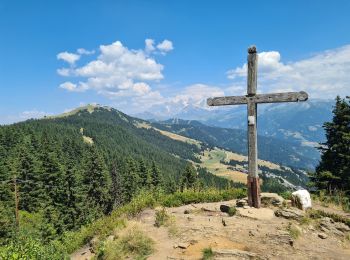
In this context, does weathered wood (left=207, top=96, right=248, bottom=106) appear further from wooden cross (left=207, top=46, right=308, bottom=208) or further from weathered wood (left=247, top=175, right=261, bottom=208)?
weathered wood (left=247, top=175, right=261, bottom=208)

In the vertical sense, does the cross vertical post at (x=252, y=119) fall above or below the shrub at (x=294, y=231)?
above

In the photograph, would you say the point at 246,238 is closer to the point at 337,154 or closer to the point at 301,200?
the point at 301,200

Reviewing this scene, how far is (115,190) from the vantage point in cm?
8762

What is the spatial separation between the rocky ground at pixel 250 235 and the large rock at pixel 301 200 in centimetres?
111

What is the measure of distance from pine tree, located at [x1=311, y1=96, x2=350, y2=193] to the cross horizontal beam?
64.5 feet

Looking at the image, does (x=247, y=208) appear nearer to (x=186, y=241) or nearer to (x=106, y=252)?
(x=186, y=241)

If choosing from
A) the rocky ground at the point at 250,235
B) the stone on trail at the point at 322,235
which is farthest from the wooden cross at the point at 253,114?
the stone on trail at the point at 322,235

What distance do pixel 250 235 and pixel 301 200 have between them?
5.00 meters

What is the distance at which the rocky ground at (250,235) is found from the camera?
11228mm

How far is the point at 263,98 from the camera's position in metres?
16.2

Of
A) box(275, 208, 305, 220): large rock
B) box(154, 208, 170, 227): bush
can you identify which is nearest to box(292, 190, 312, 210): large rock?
box(275, 208, 305, 220): large rock

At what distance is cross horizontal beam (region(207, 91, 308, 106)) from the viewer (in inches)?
599

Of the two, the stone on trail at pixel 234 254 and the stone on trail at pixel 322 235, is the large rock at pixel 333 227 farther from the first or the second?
the stone on trail at pixel 234 254

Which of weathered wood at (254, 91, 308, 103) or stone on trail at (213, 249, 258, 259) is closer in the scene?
stone on trail at (213, 249, 258, 259)
